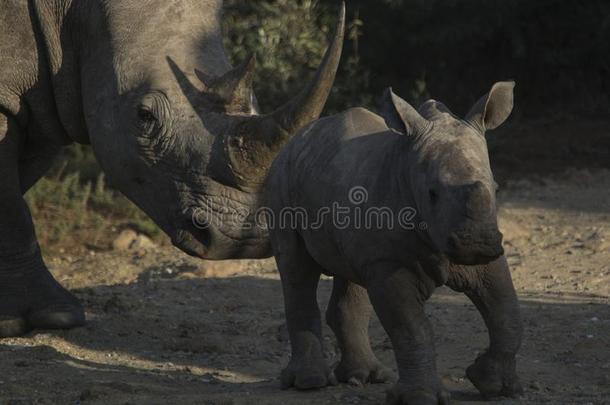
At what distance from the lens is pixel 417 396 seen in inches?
204

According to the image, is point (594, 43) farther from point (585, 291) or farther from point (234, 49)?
point (585, 291)

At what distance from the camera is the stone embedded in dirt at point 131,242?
1050 centimetres

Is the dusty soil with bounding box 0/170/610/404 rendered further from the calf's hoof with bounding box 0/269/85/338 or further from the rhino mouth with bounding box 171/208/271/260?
the rhino mouth with bounding box 171/208/271/260

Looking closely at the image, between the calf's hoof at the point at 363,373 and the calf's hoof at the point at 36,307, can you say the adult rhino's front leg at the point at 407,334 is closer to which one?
the calf's hoof at the point at 363,373

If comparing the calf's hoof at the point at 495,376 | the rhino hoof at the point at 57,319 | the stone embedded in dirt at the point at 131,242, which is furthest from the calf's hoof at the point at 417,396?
the stone embedded in dirt at the point at 131,242

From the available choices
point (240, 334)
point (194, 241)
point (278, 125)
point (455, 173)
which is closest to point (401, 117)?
point (455, 173)

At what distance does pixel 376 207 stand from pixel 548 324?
2302 millimetres

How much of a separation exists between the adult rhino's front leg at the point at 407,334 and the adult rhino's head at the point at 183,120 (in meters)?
1.59

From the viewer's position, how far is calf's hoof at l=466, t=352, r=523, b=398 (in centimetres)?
538

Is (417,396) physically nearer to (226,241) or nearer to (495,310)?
(495,310)

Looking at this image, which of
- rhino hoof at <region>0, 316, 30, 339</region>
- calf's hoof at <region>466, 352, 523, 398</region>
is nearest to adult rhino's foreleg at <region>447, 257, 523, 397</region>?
calf's hoof at <region>466, 352, 523, 398</region>

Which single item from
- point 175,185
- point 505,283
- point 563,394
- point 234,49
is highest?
point 234,49

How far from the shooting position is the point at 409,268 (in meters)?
5.26

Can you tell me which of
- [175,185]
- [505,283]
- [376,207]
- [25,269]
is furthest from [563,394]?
[25,269]
